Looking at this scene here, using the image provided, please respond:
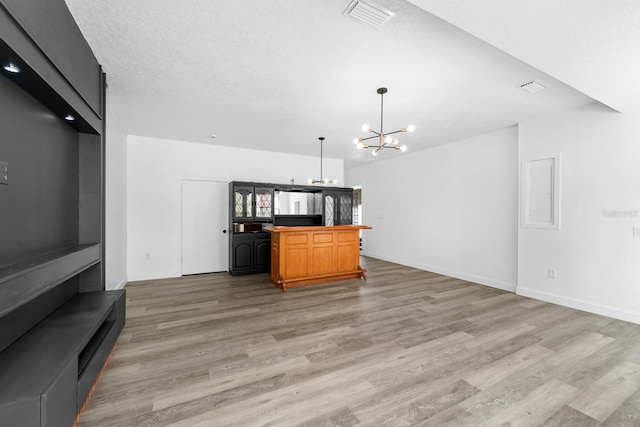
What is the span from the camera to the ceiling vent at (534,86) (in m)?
3.02

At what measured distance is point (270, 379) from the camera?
216cm

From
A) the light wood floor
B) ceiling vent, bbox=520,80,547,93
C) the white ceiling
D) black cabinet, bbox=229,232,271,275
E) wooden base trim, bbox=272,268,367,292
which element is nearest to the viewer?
the light wood floor

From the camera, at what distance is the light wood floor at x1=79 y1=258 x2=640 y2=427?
1.80m

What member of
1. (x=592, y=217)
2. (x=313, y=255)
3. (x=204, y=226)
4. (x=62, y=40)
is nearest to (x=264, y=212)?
(x=204, y=226)

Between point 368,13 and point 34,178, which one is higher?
point 368,13

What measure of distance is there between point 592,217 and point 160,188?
281 inches

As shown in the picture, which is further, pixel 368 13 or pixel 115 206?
pixel 115 206

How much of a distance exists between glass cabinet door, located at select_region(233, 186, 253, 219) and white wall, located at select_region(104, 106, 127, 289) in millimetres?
1927

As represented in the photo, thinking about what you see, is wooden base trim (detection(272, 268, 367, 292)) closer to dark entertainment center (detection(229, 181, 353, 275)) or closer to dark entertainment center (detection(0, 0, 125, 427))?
dark entertainment center (detection(229, 181, 353, 275))

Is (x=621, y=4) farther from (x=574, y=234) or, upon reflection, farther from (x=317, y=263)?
(x=317, y=263)

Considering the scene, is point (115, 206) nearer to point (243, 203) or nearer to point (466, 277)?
point (243, 203)

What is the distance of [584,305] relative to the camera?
3.73 meters

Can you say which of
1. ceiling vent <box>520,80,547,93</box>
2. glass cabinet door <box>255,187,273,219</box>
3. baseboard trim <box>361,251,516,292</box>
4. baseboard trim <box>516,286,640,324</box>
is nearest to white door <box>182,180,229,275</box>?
glass cabinet door <box>255,187,273,219</box>

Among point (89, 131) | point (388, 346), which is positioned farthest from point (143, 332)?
point (388, 346)
